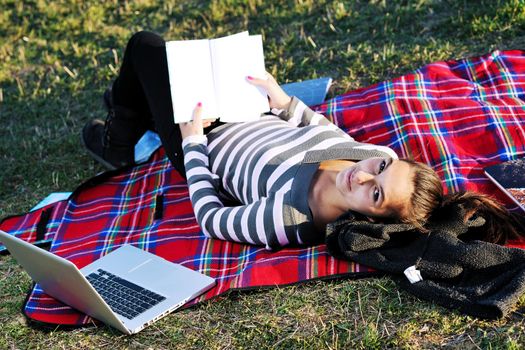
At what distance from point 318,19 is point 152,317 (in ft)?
14.4

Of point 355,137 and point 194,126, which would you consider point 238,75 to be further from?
point 355,137

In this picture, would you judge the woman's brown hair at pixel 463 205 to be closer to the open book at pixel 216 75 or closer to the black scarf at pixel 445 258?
the black scarf at pixel 445 258

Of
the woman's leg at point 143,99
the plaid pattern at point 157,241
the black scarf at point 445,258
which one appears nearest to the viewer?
the black scarf at point 445,258

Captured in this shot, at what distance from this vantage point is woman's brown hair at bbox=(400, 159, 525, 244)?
3.79m

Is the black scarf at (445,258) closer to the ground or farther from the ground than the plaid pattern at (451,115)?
closer to the ground

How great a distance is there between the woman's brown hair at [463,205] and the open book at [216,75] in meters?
1.20

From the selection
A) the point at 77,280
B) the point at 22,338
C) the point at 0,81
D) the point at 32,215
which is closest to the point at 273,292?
the point at 77,280

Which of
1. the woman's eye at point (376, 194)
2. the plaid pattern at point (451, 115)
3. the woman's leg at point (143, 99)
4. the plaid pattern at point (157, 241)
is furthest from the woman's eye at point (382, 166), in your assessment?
the woman's leg at point (143, 99)

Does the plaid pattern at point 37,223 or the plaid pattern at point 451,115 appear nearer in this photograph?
the plaid pattern at point 451,115

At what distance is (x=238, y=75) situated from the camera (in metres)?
4.55

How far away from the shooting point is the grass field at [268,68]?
3.49 m

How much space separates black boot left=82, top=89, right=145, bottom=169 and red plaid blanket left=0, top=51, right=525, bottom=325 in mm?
155

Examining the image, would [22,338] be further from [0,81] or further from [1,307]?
[0,81]

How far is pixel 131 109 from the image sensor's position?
17.5ft
